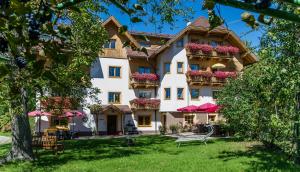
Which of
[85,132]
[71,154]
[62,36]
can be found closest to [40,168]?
[71,154]

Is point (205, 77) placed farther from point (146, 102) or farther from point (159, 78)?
point (146, 102)

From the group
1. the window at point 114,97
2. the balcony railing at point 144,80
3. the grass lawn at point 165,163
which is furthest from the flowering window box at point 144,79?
the grass lawn at point 165,163

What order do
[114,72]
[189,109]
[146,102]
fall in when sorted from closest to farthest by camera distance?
[189,109]
[114,72]
[146,102]

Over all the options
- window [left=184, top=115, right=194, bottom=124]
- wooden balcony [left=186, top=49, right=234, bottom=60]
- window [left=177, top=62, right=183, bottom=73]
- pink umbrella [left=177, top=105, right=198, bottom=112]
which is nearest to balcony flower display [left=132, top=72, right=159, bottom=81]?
window [left=177, top=62, right=183, bottom=73]

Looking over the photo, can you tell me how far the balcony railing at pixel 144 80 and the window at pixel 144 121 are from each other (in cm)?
335

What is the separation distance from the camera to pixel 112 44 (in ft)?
129

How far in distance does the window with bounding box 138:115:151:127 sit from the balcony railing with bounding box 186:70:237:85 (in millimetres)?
5728

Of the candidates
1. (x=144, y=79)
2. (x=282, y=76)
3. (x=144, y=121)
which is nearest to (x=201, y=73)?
(x=144, y=79)

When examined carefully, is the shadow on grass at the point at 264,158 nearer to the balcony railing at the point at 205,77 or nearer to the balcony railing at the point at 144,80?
the balcony railing at the point at 144,80

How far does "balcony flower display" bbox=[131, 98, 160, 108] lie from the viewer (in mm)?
38906

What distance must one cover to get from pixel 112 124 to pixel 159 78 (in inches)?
267

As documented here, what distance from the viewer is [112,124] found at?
1574 inches

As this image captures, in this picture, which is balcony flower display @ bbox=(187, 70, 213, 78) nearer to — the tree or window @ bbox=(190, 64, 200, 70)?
window @ bbox=(190, 64, 200, 70)

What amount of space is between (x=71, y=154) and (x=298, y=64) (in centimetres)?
1263
